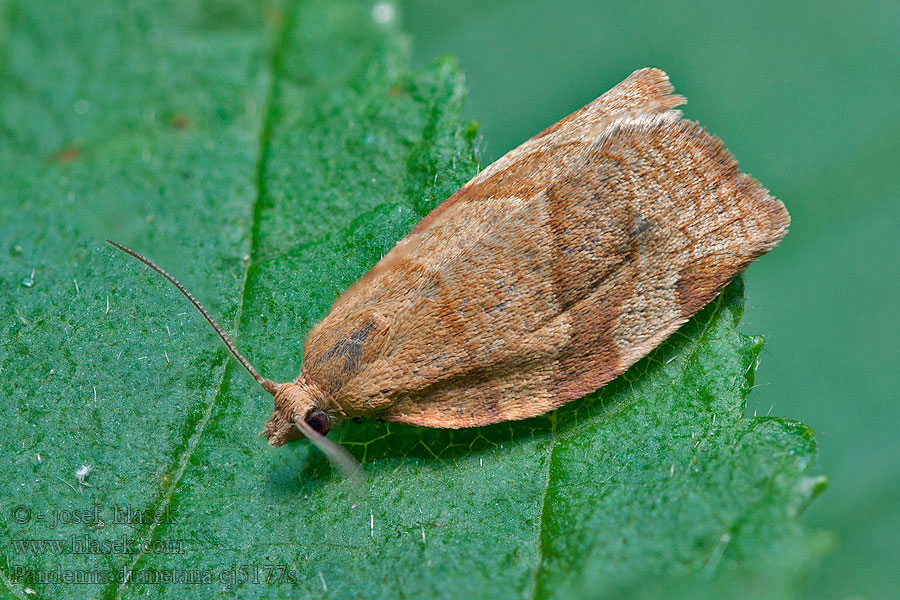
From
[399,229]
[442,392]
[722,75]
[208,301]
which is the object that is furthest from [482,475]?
[722,75]

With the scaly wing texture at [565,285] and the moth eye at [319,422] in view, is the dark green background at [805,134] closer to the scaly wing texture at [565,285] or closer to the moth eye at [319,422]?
the scaly wing texture at [565,285]

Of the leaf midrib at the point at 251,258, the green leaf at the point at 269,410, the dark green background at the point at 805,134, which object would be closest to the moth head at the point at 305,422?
the green leaf at the point at 269,410

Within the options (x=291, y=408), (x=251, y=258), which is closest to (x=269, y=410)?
(x=291, y=408)

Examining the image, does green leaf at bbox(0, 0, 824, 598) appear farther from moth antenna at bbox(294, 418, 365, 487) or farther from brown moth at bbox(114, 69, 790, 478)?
brown moth at bbox(114, 69, 790, 478)

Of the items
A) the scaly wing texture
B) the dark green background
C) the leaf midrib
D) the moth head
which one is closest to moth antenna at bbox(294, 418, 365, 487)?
the moth head

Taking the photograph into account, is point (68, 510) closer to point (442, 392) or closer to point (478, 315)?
point (442, 392)
